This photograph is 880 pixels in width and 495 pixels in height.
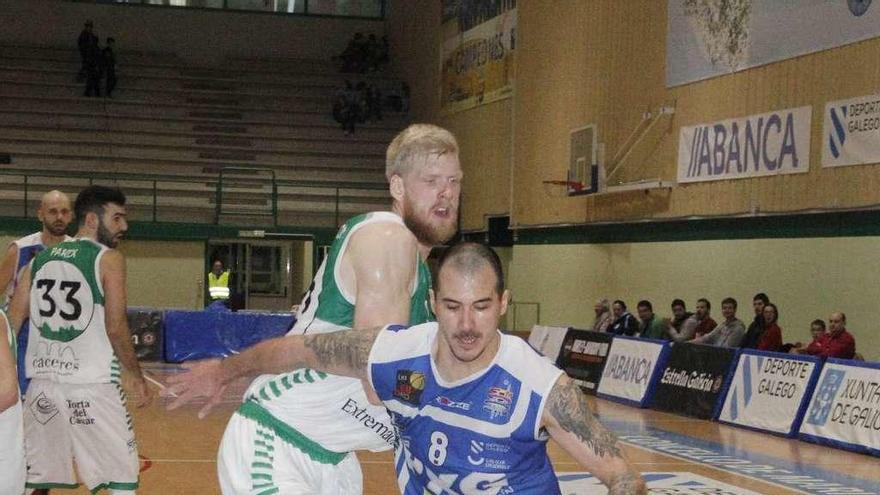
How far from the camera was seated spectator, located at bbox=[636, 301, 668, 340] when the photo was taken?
21.4 m

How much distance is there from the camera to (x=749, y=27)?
20031 mm

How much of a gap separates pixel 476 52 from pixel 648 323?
12.9 m

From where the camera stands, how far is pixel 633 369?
18422 mm

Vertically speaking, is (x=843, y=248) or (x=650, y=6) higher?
(x=650, y=6)

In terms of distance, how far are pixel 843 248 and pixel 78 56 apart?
86.9 feet

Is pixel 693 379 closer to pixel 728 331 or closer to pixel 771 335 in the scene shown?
pixel 771 335

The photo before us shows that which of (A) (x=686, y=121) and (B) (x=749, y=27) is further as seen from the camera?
(A) (x=686, y=121)

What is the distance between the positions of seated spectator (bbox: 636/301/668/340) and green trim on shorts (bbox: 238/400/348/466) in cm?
1724

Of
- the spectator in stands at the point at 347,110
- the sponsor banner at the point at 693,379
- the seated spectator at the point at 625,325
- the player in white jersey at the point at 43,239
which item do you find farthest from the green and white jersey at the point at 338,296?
the spectator in stands at the point at 347,110

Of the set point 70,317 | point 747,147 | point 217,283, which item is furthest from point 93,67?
point 70,317

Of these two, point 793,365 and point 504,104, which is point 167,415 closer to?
point 793,365

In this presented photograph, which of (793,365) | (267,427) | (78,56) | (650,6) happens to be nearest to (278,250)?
(78,56)

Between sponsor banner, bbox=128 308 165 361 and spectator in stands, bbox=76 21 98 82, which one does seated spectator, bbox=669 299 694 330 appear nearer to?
sponsor banner, bbox=128 308 165 361

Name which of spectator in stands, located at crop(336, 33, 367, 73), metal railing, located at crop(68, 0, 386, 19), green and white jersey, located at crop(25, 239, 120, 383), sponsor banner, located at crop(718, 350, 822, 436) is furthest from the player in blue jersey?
metal railing, located at crop(68, 0, 386, 19)
